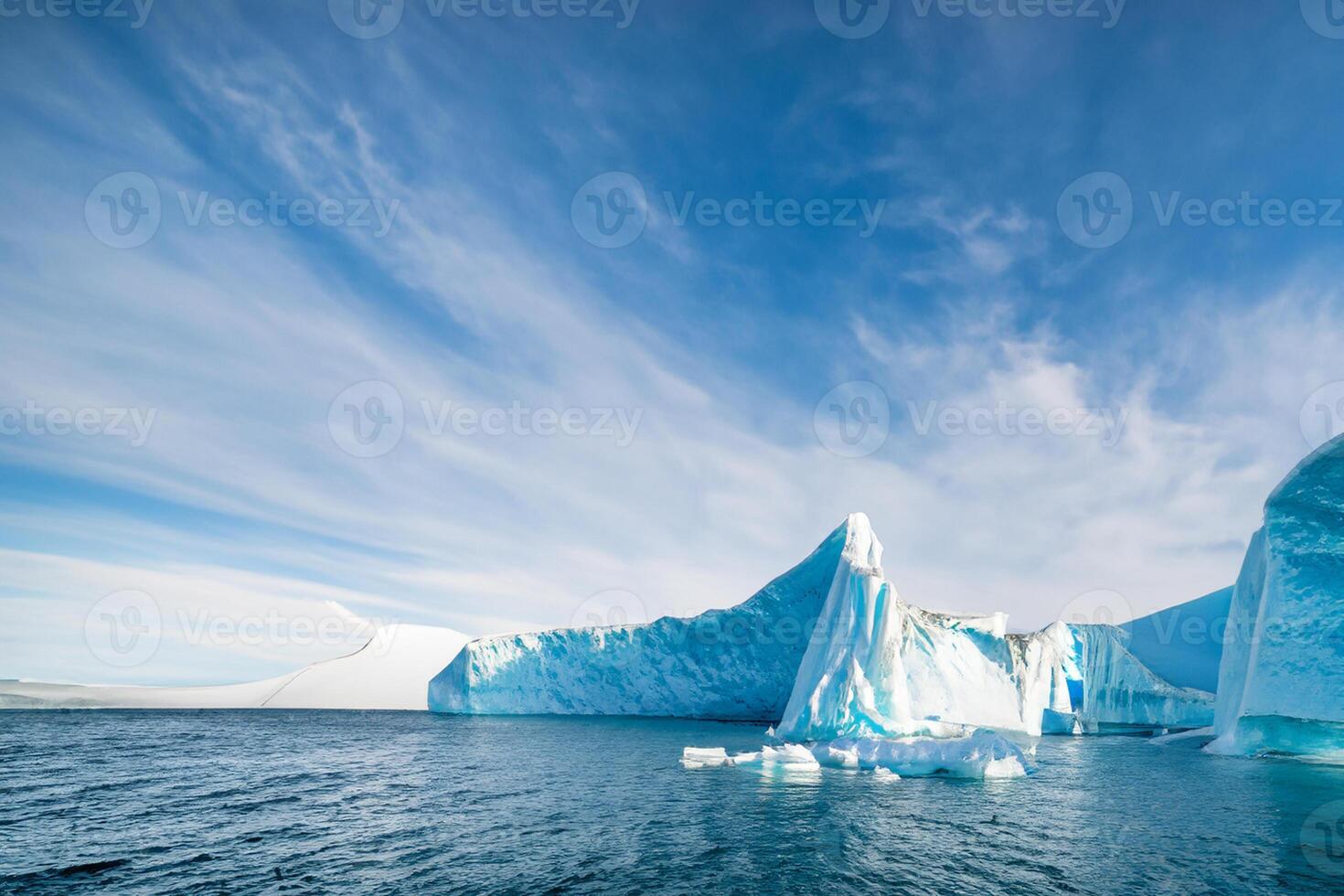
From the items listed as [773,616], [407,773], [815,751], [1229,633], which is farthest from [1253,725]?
[407,773]

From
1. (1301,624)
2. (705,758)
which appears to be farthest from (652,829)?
(1301,624)

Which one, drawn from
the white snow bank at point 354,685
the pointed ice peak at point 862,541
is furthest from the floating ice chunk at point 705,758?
the white snow bank at point 354,685

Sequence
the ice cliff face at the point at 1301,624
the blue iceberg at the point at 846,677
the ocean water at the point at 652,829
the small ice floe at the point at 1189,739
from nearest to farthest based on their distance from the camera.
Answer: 1. the ocean water at the point at 652,829
2. the ice cliff face at the point at 1301,624
3. the blue iceberg at the point at 846,677
4. the small ice floe at the point at 1189,739

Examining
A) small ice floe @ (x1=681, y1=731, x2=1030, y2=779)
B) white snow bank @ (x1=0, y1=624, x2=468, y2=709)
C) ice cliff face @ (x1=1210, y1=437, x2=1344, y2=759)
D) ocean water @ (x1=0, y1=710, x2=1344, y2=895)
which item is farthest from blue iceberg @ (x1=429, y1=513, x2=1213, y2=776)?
white snow bank @ (x1=0, y1=624, x2=468, y2=709)

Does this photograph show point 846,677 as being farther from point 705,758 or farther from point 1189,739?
point 1189,739

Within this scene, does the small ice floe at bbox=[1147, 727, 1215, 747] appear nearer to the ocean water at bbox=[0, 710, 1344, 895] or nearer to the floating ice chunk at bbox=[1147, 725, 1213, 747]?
the floating ice chunk at bbox=[1147, 725, 1213, 747]

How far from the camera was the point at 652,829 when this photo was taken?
492 inches

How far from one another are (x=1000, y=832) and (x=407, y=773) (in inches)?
720

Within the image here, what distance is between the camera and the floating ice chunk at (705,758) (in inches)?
861

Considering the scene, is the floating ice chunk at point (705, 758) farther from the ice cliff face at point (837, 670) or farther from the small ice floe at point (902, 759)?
the ice cliff face at point (837, 670)

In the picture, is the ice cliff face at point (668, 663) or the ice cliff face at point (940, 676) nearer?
the ice cliff face at point (940, 676)

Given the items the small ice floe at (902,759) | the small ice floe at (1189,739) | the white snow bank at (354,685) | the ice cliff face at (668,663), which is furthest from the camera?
the white snow bank at (354,685)

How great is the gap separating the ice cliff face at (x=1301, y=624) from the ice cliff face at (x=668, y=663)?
2026cm

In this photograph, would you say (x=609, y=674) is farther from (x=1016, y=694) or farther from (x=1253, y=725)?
(x=1253, y=725)
